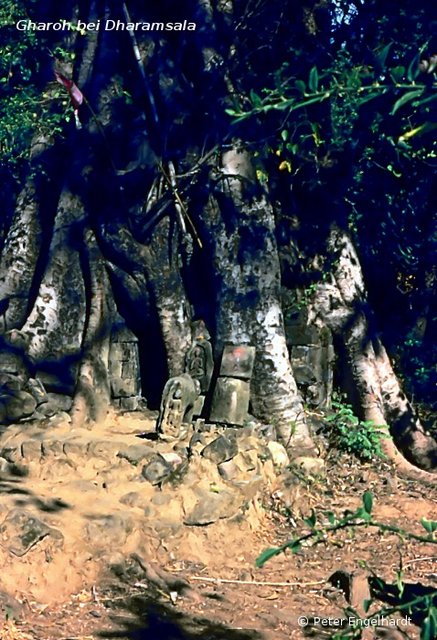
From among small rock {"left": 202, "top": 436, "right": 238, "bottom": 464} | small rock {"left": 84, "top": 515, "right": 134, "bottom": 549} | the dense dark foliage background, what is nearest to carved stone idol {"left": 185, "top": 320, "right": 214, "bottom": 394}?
the dense dark foliage background

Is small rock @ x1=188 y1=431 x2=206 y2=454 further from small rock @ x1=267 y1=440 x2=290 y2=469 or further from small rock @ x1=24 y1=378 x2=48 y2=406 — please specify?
small rock @ x1=24 y1=378 x2=48 y2=406

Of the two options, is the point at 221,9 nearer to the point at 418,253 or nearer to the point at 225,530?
the point at 418,253

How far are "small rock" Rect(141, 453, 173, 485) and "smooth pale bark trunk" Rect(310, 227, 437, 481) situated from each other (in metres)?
2.79

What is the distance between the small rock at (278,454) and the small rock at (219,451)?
1.97 ft

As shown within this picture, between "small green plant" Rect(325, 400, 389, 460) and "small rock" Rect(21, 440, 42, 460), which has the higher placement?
"small green plant" Rect(325, 400, 389, 460)

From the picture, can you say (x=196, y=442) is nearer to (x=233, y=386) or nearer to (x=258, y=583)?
(x=233, y=386)

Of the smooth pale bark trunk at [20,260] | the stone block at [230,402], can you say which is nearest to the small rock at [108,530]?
the stone block at [230,402]

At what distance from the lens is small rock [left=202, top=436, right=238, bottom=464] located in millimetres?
6613

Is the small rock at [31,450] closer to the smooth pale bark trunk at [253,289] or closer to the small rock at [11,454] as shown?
the small rock at [11,454]

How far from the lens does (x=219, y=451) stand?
6.63m

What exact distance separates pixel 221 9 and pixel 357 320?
3.42 m

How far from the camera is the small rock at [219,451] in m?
6.61

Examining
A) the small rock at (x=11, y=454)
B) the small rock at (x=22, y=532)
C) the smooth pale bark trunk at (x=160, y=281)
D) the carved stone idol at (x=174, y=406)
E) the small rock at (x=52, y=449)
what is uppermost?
the smooth pale bark trunk at (x=160, y=281)

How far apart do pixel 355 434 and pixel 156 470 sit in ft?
8.02
